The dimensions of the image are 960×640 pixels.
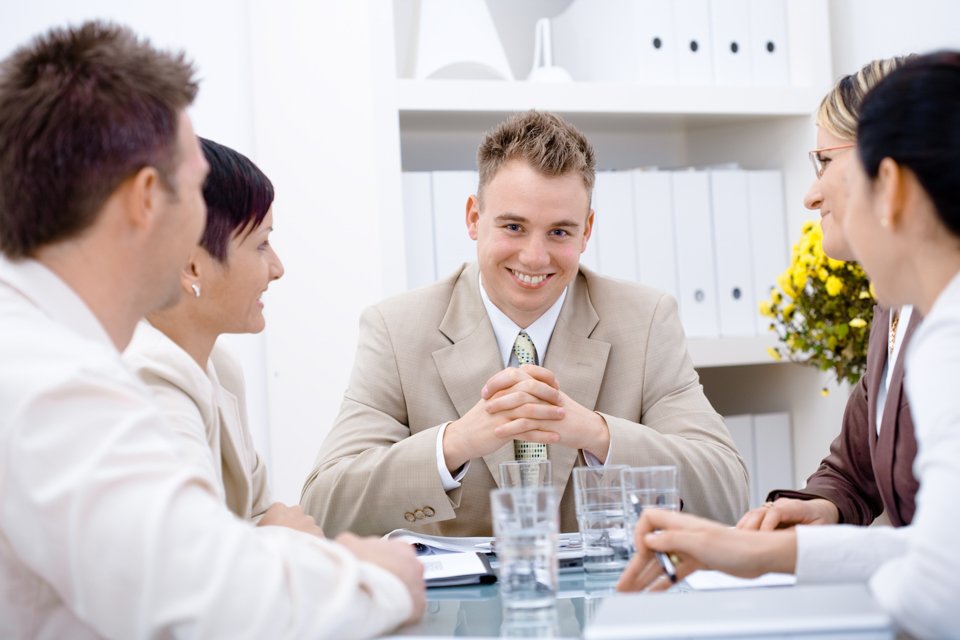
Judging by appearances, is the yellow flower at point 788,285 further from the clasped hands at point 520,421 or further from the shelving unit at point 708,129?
the clasped hands at point 520,421

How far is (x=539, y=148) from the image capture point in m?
2.22

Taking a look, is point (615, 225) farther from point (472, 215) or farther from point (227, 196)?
point (227, 196)

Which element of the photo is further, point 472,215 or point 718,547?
point 472,215

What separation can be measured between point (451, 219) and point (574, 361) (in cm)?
81

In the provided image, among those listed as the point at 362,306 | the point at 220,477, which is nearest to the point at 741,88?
the point at 362,306

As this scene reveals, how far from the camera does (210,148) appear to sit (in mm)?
1695

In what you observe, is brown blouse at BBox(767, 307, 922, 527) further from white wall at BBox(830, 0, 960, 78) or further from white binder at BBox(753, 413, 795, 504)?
white wall at BBox(830, 0, 960, 78)

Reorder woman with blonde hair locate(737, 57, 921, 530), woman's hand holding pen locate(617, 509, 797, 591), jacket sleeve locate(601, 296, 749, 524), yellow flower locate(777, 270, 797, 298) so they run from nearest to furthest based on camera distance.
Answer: woman's hand holding pen locate(617, 509, 797, 591)
woman with blonde hair locate(737, 57, 921, 530)
jacket sleeve locate(601, 296, 749, 524)
yellow flower locate(777, 270, 797, 298)

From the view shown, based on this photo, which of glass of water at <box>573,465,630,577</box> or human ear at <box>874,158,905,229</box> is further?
glass of water at <box>573,465,630,577</box>

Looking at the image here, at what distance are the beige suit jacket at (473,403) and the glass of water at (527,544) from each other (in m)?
0.73

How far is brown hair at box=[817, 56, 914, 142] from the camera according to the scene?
70.0 inches

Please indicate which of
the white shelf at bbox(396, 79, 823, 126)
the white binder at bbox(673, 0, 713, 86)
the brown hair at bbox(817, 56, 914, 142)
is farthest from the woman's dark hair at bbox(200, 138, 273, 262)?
the white binder at bbox(673, 0, 713, 86)

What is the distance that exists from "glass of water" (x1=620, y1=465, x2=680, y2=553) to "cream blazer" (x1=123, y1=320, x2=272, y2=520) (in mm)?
534

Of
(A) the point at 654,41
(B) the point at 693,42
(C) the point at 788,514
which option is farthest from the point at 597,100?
(C) the point at 788,514
